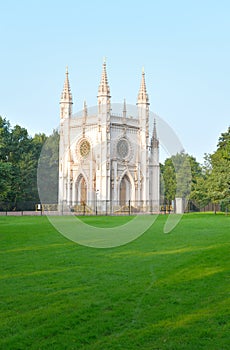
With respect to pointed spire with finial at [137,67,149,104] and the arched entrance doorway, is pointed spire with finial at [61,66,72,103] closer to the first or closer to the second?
pointed spire with finial at [137,67,149,104]

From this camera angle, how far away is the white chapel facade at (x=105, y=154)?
6431cm

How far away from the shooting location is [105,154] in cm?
6394

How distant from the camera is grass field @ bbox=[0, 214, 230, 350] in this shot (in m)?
6.70

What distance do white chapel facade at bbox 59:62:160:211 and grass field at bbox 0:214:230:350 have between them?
48.2 meters

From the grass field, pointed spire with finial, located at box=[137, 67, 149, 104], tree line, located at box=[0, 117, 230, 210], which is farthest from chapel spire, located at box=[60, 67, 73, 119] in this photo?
the grass field

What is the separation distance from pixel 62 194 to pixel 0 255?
52508mm

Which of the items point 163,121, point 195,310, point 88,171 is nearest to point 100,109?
point 88,171

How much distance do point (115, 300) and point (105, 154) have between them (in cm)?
5536

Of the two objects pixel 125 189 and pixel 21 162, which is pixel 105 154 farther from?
pixel 21 162

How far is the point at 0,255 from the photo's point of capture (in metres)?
14.8

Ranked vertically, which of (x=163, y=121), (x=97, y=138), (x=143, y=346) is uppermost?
(x=97, y=138)

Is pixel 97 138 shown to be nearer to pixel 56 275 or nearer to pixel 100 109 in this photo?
pixel 100 109

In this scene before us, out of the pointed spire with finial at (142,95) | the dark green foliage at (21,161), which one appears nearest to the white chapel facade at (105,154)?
the pointed spire with finial at (142,95)

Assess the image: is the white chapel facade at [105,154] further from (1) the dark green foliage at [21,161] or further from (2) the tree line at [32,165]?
(1) the dark green foliage at [21,161]
